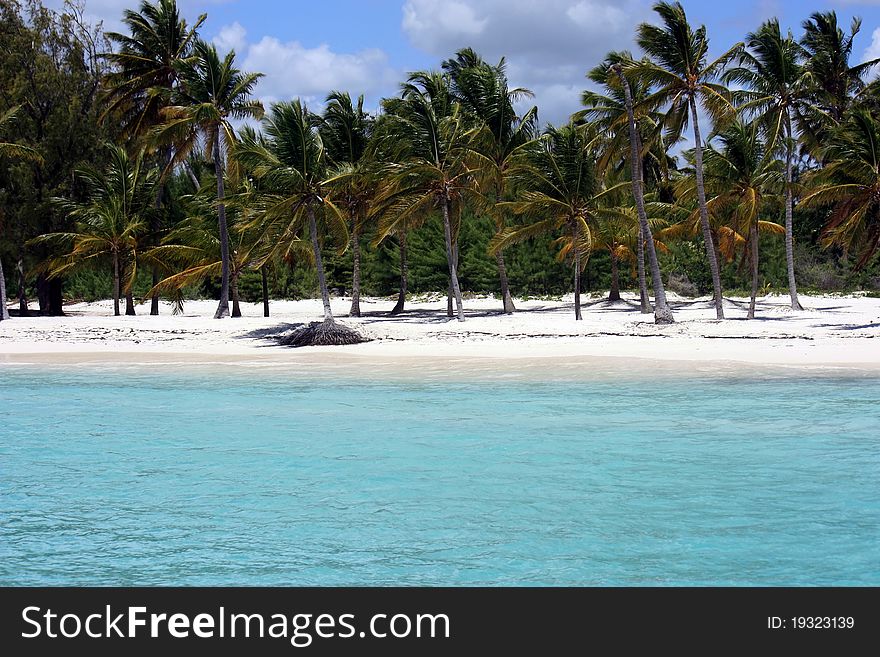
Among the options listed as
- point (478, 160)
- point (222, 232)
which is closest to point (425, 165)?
point (478, 160)

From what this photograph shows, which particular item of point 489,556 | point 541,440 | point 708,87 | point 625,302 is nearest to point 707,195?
point 625,302

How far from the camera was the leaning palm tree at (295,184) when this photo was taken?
2188 centimetres

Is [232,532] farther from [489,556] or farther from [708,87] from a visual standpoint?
[708,87]

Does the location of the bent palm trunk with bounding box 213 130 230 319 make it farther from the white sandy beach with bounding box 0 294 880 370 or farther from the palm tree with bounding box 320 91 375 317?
the palm tree with bounding box 320 91 375 317

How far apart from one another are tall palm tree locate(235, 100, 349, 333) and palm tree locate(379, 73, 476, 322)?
12.0 ft

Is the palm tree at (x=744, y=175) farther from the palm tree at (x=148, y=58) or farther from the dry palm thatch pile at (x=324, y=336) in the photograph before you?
the palm tree at (x=148, y=58)

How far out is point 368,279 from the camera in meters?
40.5

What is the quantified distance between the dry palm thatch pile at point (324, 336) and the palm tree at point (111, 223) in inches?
436

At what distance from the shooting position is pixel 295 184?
2211cm

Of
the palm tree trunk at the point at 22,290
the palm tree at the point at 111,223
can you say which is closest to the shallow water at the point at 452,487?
the palm tree at the point at 111,223

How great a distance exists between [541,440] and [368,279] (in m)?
30.4

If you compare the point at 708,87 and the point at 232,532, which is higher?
the point at 708,87
